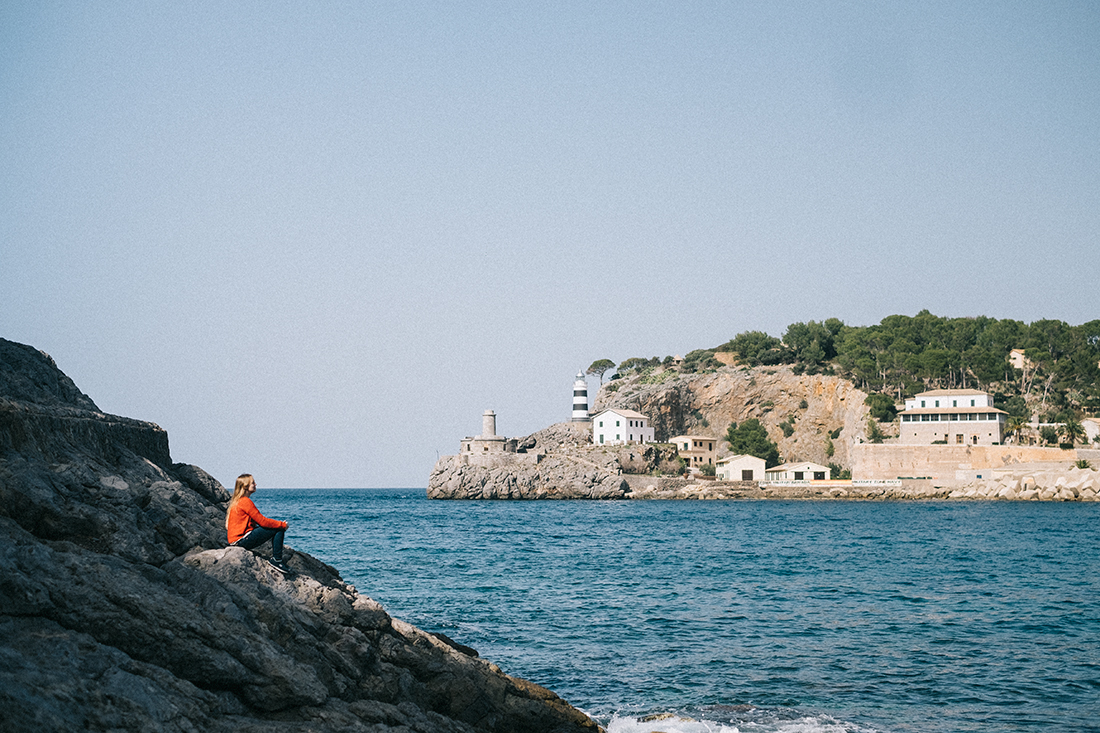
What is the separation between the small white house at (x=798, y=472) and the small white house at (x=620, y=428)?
1543cm

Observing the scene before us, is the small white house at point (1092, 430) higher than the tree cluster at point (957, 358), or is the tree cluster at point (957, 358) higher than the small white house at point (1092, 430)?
the tree cluster at point (957, 358)

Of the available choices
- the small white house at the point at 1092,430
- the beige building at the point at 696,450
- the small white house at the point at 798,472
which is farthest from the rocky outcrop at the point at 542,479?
the small white house at the point at 1092,430

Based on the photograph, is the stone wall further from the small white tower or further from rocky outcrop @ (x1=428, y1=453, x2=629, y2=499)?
the small white tower

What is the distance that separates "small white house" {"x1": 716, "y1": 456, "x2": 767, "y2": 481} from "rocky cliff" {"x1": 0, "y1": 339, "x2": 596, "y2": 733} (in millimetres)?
80351

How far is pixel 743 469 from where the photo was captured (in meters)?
88.3

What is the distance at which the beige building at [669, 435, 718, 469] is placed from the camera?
9550 centimetres

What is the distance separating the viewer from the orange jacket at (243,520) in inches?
337

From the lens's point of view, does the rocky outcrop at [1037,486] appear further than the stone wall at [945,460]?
No

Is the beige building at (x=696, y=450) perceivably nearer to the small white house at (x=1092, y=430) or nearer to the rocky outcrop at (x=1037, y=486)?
the rocky outcrop at (x=1037, y=486)

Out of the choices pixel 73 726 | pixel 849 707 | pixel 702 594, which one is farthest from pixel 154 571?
pixel 702 594

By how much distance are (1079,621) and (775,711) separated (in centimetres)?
1072

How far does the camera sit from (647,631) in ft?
61.6

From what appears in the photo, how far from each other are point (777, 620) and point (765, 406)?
83101mm

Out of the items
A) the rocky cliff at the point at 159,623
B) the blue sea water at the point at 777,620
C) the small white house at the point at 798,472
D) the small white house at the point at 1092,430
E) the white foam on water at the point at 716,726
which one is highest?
the small white house at the point at 1092,430
